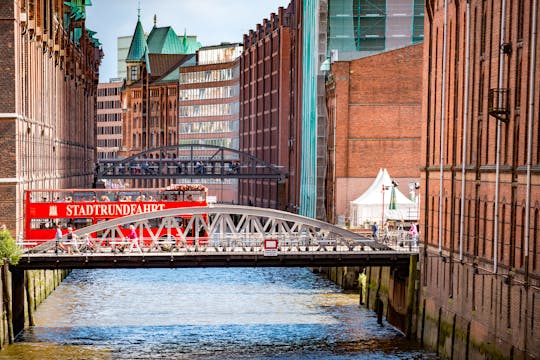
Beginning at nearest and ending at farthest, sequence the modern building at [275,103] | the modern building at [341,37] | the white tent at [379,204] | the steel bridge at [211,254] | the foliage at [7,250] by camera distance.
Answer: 1. the foliage at [7,250]
2. the steel bridge at [211,254]
3. the white tent at [379,204]
4. the modern building at [341,37]
5. the modern building at [275,103]

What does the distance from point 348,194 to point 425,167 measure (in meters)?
34.8

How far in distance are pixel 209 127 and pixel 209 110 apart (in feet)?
8.10

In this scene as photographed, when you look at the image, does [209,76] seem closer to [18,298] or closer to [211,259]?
[18,298]

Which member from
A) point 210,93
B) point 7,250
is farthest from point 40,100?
point 210,93

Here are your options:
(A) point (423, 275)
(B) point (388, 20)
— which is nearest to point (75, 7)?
(B) point (388, 20)

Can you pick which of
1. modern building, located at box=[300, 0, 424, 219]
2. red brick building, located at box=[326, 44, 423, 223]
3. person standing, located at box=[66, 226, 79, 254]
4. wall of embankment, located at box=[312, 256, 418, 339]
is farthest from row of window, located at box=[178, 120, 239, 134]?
person standing, located at box=[66, 226, 79, 254]

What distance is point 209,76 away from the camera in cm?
18462

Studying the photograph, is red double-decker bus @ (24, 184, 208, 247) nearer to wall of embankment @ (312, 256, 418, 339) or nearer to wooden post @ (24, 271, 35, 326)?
wooden post @ (24, 271, 35, 326)

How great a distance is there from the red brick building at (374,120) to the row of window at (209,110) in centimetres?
8043

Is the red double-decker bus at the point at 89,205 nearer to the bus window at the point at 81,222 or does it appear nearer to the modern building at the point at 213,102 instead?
the bus window at the point at 81,222

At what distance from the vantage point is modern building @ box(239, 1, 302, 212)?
390 feet

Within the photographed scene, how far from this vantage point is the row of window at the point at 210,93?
Result: 175150mm

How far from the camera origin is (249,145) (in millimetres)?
157000

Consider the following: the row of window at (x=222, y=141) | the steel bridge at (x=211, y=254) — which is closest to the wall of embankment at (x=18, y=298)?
the steel bridge at (x=211, y=254)
